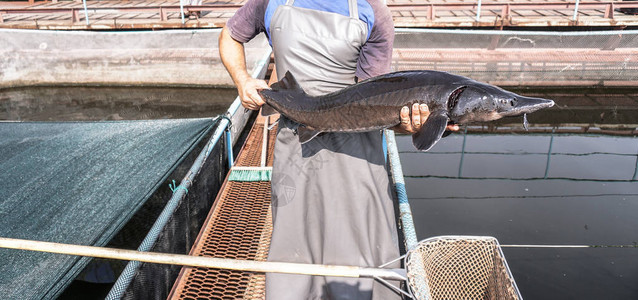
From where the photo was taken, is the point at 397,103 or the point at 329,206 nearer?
the point at 397,103

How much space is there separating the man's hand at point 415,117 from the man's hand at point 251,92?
84 centimetres

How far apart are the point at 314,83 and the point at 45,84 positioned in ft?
40.4

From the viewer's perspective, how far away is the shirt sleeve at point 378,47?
8.70 ft

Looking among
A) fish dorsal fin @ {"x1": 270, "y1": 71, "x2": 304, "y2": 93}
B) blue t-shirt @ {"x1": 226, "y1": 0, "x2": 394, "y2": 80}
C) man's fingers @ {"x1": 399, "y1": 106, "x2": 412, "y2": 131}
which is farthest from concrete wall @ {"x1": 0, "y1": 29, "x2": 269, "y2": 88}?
man's fingers @ {"x1": 399, "y1": 106, "x2": 412, "y2": 131}

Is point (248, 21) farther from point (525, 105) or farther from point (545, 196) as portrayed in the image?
point (545, 196)

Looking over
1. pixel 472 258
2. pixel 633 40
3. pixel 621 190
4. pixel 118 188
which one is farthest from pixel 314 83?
pixel 633 40

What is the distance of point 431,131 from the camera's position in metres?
2.23

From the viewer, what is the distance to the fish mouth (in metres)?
2.20

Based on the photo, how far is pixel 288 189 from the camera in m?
2.94

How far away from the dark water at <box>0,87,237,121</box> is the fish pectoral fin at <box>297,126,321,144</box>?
876cm

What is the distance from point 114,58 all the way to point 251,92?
35.6 feet

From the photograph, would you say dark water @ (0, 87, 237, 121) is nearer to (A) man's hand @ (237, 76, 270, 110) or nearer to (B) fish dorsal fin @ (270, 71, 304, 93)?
(A) man's hand @ (237, 76, 270, 110)

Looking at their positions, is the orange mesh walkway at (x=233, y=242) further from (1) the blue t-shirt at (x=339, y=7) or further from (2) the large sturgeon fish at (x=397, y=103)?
(1) the blue t-shirt at (x=339, y=7)

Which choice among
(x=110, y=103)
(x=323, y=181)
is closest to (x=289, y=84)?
(x=323, y=181)
